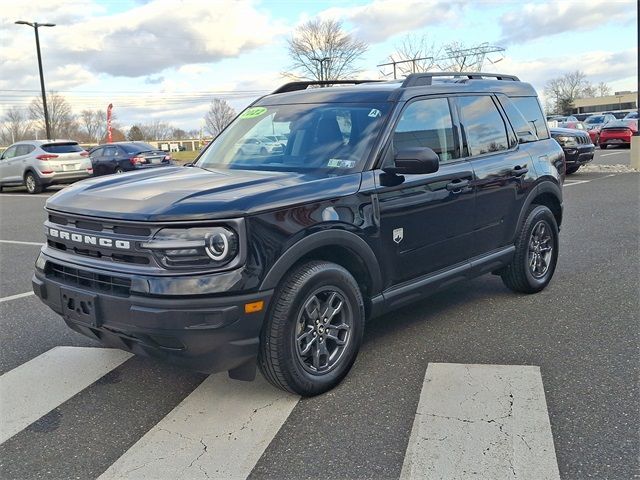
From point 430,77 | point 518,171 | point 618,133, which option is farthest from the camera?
point 618,133

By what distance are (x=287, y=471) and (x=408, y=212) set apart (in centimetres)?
193

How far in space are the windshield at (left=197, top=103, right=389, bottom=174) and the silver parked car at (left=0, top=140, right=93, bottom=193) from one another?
15028 mm

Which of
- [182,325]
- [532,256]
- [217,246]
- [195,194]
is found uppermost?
[195,194]

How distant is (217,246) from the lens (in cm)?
316

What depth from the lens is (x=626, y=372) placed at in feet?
12.6

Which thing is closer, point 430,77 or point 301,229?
point 301,229

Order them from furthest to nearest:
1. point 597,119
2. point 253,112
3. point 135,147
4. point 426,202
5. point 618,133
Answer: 1. point 597,119
2. point 618,133
3. point 135,147
4. point 253,112
5. point 426,202

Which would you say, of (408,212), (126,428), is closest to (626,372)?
(408,212)

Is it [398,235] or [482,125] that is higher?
[482,125]

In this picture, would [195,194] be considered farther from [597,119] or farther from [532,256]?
[597,119]

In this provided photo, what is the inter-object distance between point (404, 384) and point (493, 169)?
6.71ft

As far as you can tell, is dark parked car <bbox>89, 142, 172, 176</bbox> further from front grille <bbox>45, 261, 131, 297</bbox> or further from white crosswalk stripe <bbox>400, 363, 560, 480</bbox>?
white crosswalk stripe <bbox>400, 363, 560, 480</bbox>

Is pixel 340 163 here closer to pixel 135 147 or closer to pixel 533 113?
pixel 533 113

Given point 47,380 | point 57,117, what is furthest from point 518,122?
point 57,117
